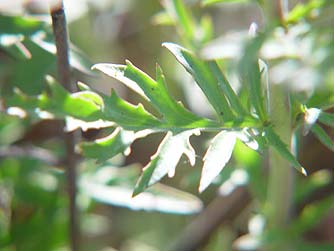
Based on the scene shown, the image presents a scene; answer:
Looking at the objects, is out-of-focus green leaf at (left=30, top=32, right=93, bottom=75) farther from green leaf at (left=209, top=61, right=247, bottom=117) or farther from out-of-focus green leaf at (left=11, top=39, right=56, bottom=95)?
green leaf at (left=209, top=61, right=247, bottom=117)

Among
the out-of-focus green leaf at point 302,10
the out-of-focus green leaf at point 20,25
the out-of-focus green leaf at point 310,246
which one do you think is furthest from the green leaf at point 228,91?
the out-of-focus green leaf at point 310,246

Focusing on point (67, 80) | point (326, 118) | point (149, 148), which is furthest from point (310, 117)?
point (149, 148)

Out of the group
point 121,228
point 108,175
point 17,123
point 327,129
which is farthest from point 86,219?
point 327,129

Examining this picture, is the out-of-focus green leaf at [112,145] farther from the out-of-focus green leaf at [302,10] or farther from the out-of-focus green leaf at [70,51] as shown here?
the out-of-focus green leaf at [302,10]

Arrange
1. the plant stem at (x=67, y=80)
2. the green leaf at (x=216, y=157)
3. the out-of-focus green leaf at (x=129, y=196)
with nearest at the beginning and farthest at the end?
the green leaf at (x=216, y=157), the plant stem at (x=67, y=80), the out-of-focus green leaf at (x=129, y=196)

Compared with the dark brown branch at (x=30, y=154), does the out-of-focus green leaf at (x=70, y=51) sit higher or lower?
higher

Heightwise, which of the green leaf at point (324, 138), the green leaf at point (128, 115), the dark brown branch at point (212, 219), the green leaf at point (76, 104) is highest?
the green leaf at point (76, 104)
